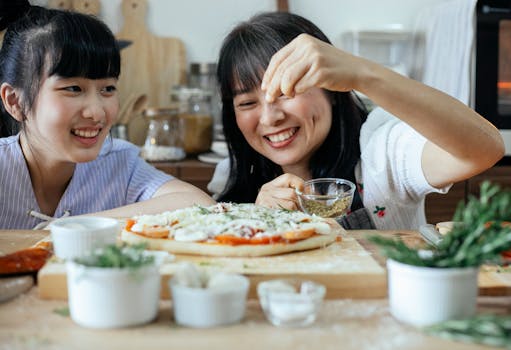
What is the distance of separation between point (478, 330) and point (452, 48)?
7.27 ft

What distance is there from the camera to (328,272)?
96 cm

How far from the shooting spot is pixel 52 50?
152 cm

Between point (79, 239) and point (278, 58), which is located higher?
point (278, 58)

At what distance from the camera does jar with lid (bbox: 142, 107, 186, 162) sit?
2.67 meters

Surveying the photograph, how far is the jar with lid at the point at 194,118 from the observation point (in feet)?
9.20

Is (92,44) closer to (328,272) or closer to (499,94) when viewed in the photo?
(328,272)

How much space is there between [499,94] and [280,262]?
203 centimetres

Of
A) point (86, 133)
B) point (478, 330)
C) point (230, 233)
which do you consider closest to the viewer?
point (478, 330)

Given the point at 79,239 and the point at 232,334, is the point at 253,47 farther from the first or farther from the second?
the point at 232,334

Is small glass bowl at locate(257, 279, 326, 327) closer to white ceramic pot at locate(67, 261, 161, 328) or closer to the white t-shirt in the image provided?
white ceramic pot at locate(67, 261, 161, 328)

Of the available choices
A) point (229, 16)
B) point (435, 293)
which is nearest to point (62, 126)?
point (435, 293)

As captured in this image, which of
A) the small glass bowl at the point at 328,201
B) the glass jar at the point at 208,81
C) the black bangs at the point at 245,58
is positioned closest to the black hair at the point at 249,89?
the black bangs at the point at 245,58

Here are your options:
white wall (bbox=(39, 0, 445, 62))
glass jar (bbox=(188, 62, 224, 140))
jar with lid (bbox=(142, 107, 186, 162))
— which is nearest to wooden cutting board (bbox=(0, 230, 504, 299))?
jar with lid (bbox=(142, 107, 186, 162))

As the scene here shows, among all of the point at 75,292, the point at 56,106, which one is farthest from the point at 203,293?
the point at 56,106
